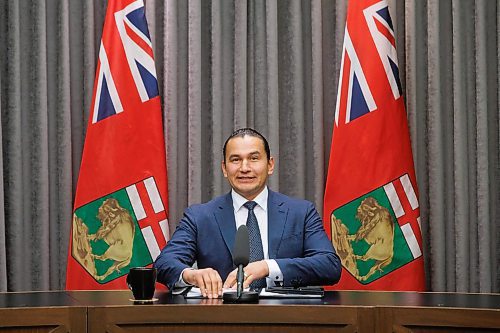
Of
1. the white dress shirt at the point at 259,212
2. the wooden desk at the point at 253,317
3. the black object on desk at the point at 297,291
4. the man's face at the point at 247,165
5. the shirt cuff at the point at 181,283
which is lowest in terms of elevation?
the wooden desk at the point at 253,317

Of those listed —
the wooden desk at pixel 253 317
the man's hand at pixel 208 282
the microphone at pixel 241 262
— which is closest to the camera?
the wooden desk at pixel 253 317

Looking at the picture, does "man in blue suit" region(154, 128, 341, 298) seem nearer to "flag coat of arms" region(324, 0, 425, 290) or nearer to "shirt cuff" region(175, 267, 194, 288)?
"shirt cuff" region(175, 267, 194, 288)

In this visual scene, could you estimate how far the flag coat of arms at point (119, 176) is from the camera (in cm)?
404

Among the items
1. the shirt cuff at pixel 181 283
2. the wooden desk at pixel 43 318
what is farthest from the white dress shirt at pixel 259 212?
the wooden desk at pixel 43 318

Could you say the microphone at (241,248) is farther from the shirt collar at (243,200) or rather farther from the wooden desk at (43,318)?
the shirt collar at (243,200)

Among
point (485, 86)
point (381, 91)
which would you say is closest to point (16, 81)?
point (381, 91)

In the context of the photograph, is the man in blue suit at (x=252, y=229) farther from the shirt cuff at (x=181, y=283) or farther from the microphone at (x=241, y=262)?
the microphone at (x=241, y=262)

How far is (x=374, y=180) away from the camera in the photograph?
4059 mm

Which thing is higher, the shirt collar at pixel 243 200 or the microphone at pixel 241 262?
the shirt collar at pixel 243 200

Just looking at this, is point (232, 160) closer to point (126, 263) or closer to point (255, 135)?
point (255, 135)

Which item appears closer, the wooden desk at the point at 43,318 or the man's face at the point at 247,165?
the wooden desk at the point at 43,318

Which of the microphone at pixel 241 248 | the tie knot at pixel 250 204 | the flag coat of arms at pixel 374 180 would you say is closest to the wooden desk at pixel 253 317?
the microphone at pixel 241 248

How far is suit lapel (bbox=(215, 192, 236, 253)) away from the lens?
10.5ft

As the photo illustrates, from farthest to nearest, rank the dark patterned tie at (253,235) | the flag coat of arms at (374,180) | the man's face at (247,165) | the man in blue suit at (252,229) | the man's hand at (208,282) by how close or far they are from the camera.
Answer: the flag coat of arms at (374,180)
the man's face at (247,165)
the dark patterned tie at (253,235)
the man in blue suit at (252,229)
the man's hand at (208,282)
